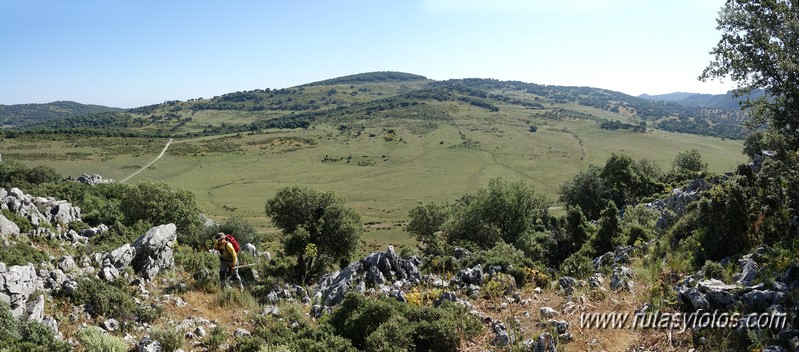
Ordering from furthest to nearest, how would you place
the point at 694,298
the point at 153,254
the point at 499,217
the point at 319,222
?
the point at 499,217, the point at 319,222, the point at 153,254, the point at 694,298

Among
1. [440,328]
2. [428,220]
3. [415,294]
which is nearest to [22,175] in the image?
[428,220]

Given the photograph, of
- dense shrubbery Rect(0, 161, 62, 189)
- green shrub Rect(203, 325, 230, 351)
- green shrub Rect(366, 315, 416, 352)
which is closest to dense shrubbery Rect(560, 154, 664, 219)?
green shrub Rect(366, 315, 416, 352)

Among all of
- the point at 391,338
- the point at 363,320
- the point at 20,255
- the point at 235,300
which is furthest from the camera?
the point at 235,300

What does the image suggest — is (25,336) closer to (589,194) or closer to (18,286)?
(18,286)

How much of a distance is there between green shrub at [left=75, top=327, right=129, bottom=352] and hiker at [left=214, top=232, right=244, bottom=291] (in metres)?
7.17

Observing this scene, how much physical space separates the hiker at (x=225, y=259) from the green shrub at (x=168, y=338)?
6.61 metres

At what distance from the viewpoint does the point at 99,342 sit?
10945 mm

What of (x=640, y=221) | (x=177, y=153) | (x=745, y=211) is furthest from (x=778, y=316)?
(x=177, y=153)

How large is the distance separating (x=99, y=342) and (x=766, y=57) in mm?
25956

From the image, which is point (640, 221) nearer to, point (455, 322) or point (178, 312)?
point (455, 322)

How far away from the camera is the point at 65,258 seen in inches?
663

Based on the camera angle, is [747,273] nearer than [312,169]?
Yes

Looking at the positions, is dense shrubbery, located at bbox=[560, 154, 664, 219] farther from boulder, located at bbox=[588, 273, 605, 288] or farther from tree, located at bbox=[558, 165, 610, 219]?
boulder, located at bbox=[588, 273, 605, 288]

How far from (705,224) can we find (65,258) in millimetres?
24698
